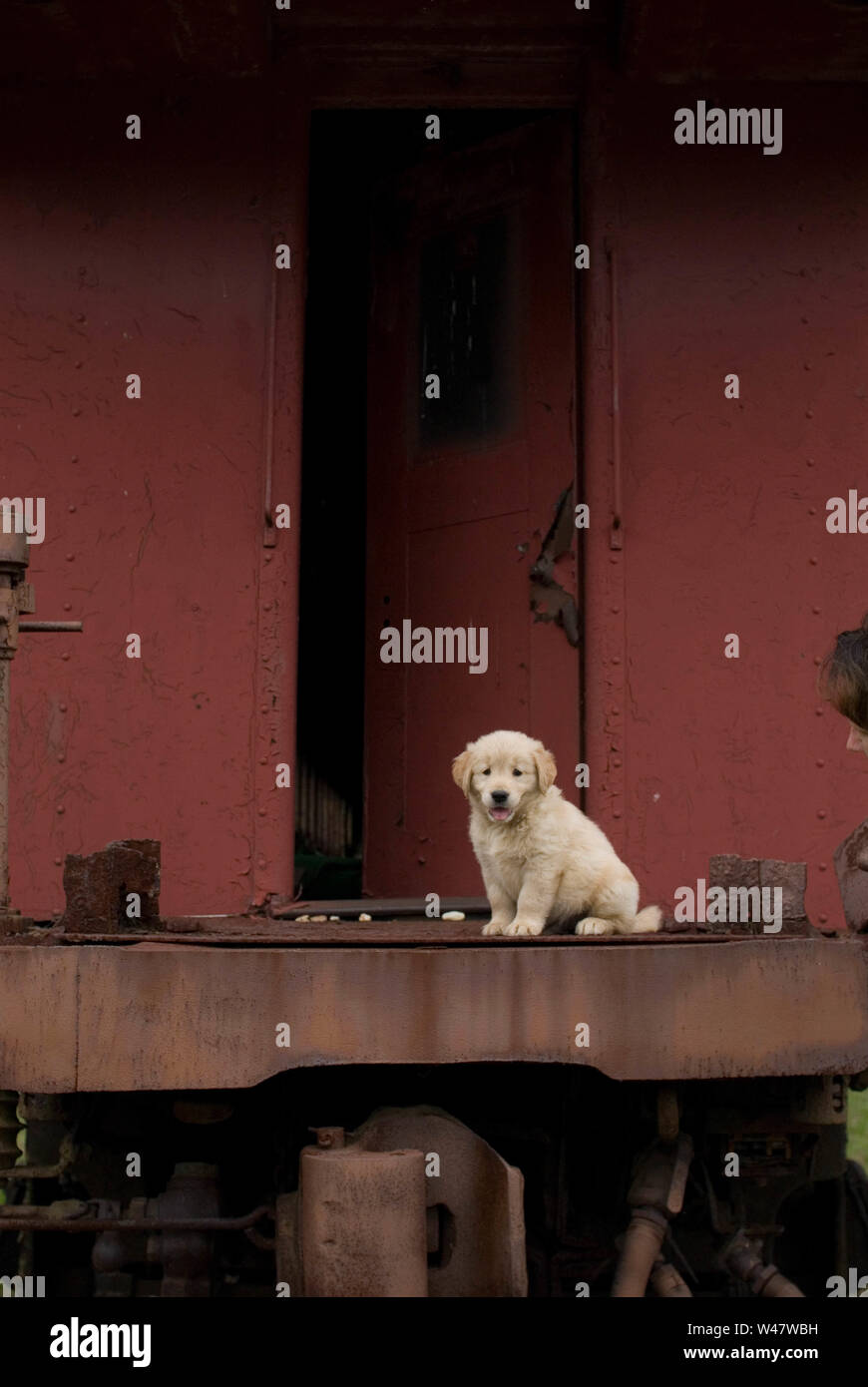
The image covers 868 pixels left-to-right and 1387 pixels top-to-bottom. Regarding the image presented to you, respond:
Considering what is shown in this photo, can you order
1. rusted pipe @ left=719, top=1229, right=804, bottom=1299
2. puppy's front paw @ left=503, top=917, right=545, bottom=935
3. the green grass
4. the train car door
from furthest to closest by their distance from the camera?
the green grass
the train car door
puppy's front paw @ left=503, top=917, right=545, bottom=935
rusted pipe @ left=719, top=1229, right=804, bottom=1299

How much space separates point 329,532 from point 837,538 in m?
3.43

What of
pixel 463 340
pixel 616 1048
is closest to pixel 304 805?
pixel 463 340

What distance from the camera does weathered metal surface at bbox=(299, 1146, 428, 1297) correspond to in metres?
2.57

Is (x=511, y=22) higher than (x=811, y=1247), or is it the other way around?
(x=511, y=22)

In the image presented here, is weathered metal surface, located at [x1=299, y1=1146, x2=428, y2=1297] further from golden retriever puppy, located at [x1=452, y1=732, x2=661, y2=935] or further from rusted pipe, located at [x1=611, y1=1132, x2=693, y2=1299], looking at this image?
golden retriever puppy, located at [x1=452, y1=732, x2=661, y2=935]

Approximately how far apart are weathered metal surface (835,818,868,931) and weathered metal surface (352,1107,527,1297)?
86cm

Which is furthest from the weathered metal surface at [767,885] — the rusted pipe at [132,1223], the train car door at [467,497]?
the train car door at [467,497]

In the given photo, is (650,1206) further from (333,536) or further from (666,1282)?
→ (333,536)

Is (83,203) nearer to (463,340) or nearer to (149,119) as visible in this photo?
(149,119)

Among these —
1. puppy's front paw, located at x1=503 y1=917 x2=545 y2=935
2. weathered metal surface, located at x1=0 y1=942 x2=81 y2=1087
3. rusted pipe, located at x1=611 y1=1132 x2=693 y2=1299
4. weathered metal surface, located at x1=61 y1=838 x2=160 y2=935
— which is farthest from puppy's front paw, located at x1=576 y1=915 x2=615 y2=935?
weathered metal surface, located at x1=0 y1=942 x2=81 y2=1087

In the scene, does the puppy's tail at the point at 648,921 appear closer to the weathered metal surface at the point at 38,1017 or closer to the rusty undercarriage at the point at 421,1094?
the rusty undercarriage at the point at 421,1094

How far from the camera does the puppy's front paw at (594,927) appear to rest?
3.32 metres

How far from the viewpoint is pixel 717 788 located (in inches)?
167

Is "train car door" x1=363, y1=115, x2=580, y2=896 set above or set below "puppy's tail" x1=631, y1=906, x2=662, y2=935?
above
